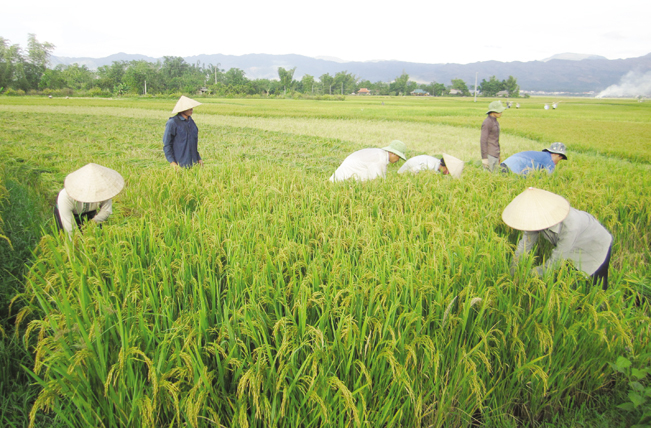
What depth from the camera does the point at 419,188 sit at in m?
4.68

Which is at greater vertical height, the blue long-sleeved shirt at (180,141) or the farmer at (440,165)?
the blue long-sleeved shirt at (180,141)

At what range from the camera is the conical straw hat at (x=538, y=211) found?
277 cm

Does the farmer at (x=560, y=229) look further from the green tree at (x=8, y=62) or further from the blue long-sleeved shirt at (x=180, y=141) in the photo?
the green tree at (x=8, y=62)

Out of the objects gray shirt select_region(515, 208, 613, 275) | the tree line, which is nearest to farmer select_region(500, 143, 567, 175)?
gray shirt select_region(515, 208, 613, 275)

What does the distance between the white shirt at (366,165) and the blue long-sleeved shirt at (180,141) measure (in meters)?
2.39

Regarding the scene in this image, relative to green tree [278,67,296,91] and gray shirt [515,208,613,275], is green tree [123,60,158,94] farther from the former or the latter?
gray shirt [515,208,613,275]

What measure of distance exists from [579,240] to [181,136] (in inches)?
212

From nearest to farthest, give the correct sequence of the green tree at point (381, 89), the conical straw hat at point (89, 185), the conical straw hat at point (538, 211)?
the conical straw hat at point (538, 211), the conical straw hat at point (89, 185), the green tree at point (381, 89)

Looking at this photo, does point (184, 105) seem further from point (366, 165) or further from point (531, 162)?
point (531, 162)

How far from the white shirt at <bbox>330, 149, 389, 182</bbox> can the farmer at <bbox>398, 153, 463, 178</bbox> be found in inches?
18.6

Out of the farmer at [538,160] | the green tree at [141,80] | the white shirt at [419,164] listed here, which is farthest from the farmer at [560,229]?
the green tree at [141,80]

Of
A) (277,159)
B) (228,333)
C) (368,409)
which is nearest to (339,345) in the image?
(368,409)

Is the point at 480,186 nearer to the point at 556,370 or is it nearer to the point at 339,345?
the point at 556,370

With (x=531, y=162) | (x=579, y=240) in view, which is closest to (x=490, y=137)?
(x=531, y=162)
